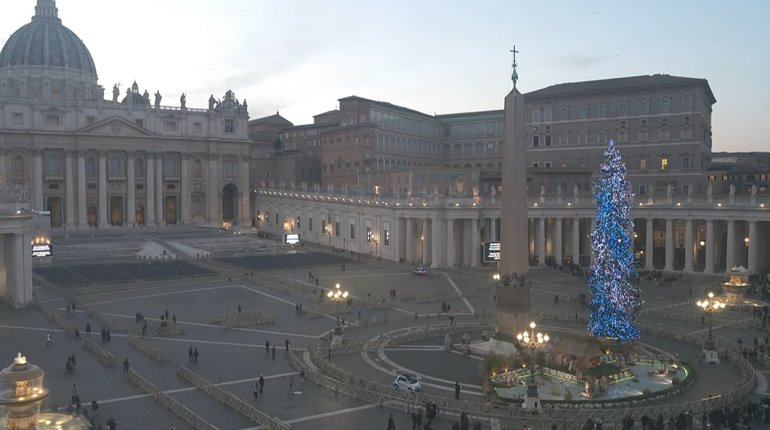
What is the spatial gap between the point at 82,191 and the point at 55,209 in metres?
4.03

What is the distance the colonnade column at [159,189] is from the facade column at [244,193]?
10676mm

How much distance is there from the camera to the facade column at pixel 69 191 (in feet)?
282

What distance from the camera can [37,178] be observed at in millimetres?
83688

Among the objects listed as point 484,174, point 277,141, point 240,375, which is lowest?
point 240,375

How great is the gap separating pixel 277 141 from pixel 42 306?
83.0 metres

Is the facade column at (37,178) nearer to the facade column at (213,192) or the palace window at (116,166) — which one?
the palace window at (116,166)

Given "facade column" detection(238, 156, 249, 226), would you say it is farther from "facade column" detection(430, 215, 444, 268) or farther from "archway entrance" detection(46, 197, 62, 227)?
"facade column" detection(430, 215, 444, 268)

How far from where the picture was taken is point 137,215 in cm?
9300

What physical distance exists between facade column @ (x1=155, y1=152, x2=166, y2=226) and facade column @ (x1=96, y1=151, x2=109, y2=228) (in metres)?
6.49

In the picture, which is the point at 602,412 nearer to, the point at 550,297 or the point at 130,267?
the point at 550,297

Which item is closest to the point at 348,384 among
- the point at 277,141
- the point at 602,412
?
the point at 602,412

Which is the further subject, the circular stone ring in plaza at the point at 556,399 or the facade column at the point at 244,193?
the facade column at the point at 244,193

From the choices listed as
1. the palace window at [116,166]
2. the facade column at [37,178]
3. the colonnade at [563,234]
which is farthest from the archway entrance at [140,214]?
the colonnade at [563,234]

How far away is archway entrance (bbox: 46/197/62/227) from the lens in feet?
284
